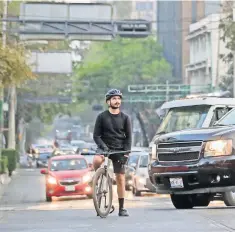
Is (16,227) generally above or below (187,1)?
below

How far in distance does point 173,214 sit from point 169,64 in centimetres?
9853

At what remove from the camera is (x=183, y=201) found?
19438mm

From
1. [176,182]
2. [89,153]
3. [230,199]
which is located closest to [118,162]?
[89,153]

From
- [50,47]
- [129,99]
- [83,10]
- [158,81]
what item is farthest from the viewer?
[158,81]

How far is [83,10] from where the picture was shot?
150 feet

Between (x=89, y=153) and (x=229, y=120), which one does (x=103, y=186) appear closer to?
(x=89, y=153)

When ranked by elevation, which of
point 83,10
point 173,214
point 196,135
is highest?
point 83,10

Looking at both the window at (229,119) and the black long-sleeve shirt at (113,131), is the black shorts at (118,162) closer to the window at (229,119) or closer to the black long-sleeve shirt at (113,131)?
the black long-sleeve shirt at (113,131)

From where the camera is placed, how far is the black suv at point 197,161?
17.3 m

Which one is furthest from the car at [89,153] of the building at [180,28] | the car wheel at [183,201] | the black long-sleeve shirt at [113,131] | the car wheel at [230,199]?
the building at [180,28]

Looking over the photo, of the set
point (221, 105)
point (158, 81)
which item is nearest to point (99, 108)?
point (158, 81)

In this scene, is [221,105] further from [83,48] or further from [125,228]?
[83,48]

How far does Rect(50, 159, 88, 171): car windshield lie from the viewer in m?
36.6

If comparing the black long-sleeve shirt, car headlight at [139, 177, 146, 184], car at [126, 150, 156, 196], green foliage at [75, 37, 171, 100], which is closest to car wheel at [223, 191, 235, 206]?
the black long-sleeve shirt
